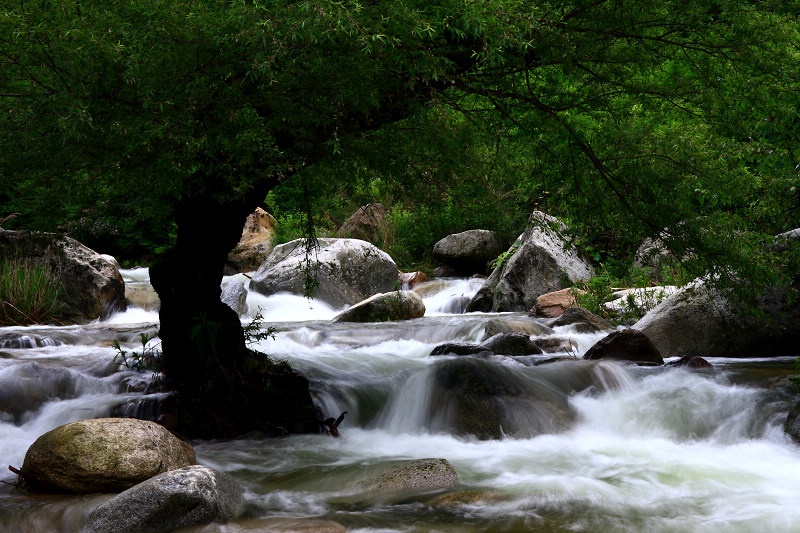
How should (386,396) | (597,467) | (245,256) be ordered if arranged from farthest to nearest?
(245,256)
(386,396)
(597,467)

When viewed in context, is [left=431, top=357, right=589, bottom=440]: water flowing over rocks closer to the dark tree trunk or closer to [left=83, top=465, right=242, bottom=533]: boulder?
the dark tree trunk

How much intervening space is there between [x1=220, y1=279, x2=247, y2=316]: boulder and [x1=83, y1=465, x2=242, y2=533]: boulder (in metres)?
11.0

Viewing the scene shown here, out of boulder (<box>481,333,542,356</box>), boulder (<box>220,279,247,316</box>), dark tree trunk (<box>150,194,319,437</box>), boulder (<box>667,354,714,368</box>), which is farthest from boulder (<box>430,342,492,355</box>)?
boulder (<box>220,279,247,316</box>)

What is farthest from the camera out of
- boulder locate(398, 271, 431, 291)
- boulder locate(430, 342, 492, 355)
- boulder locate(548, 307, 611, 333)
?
boulder locate(398, 271, 431, 291)

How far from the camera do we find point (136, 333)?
1079 centimetres

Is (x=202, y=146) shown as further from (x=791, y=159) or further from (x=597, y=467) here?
(x=791, y=159)

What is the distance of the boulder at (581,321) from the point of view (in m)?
11.1

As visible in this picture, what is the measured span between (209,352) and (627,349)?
4937mm

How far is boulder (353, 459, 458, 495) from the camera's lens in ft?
17.2

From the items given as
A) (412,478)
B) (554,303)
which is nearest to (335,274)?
(554,303)

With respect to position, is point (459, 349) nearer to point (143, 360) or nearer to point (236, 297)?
point (143, 360)

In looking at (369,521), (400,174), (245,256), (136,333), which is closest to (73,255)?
(136,333)

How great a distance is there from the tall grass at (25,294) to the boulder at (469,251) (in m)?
10.2

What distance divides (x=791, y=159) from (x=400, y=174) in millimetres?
3426
